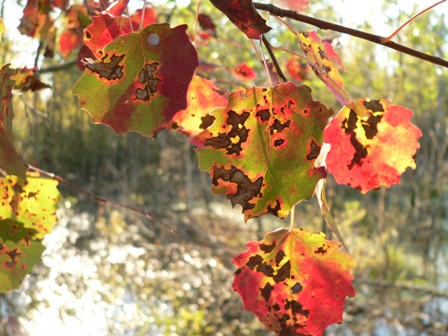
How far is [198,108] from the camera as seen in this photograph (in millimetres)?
520

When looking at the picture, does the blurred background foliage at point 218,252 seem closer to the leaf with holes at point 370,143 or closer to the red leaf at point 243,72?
the red leaf at point 243,72

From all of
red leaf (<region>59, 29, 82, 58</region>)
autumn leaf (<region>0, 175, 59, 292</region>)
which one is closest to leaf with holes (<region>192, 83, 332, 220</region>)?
autumn leaf (<region>0, 175, 59, 292</region>)

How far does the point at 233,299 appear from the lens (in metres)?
3.57

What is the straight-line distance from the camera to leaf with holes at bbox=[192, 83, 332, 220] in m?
0.40

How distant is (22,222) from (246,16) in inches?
12.1

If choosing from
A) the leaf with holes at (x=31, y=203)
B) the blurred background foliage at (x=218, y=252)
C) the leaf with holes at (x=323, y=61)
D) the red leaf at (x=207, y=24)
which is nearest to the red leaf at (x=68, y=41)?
the red leaf at (x=207, y=24)

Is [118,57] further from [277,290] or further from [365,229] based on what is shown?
[365,229]

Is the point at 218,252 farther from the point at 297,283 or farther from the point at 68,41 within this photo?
the point at 297,283

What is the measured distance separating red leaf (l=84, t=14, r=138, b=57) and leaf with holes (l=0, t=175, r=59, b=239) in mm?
153

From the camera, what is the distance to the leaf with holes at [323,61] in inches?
16.4

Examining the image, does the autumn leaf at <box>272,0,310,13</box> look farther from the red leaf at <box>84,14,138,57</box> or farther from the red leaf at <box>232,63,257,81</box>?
the red leaf at <box>232,63,257,81</box>

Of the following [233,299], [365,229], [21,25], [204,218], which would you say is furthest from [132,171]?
[21,25]

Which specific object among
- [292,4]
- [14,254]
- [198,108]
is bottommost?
[14,254]

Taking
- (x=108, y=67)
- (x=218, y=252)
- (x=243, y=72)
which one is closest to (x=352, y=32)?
(x=108, y=67)
